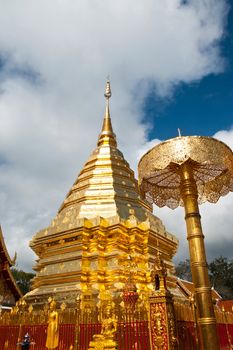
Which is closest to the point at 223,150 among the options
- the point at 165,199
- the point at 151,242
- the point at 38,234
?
the point at 165,199

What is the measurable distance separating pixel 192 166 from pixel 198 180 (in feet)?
5.23

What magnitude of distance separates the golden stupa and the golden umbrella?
3.03m

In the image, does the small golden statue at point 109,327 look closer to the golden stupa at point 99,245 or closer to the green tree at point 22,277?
the golden stupa at point 99,245

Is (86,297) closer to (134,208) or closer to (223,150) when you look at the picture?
(134,208)

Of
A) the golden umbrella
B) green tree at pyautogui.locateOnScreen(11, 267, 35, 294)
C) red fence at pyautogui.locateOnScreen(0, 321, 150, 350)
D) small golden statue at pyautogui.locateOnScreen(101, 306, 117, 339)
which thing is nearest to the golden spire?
the golden umbrella

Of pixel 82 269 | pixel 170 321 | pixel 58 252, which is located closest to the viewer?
pixel 170 321

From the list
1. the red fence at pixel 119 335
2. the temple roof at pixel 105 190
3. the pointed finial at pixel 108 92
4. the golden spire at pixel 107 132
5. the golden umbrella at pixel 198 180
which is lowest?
the red fence at pixel 119 335

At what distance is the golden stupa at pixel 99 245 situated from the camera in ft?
37.2

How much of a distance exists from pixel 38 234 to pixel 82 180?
3.50 meters

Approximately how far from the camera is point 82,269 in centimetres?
1155

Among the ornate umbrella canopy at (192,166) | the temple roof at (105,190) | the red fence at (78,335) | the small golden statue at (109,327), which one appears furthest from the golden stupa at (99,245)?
the small golden statue at (109,327)

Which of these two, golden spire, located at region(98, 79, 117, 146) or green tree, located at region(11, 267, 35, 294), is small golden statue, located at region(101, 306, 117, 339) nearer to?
golden spire, located at region(98, 79, 117, 146)

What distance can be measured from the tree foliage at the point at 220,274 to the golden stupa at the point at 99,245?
105 feet

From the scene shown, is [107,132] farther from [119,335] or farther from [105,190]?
[119,335]
